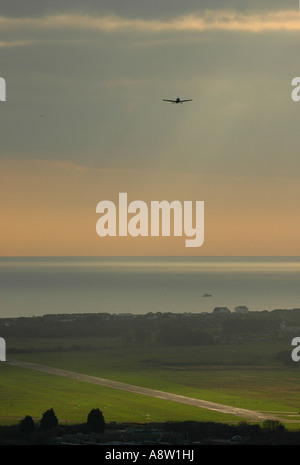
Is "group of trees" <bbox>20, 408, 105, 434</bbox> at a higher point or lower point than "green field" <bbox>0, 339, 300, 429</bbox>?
lower

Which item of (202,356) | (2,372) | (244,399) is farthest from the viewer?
(202,356)

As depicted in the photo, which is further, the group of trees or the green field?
the green field

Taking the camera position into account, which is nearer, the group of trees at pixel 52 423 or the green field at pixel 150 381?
the group of trees at pixel 52 423

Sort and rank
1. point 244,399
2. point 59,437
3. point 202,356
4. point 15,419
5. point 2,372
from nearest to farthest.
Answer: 1. point 59,437
2. point 15,419
3. point 244,399
4. point 2,372
5. point 202,356

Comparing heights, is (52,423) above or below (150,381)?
below

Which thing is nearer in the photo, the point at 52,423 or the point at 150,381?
the point at 52,423
